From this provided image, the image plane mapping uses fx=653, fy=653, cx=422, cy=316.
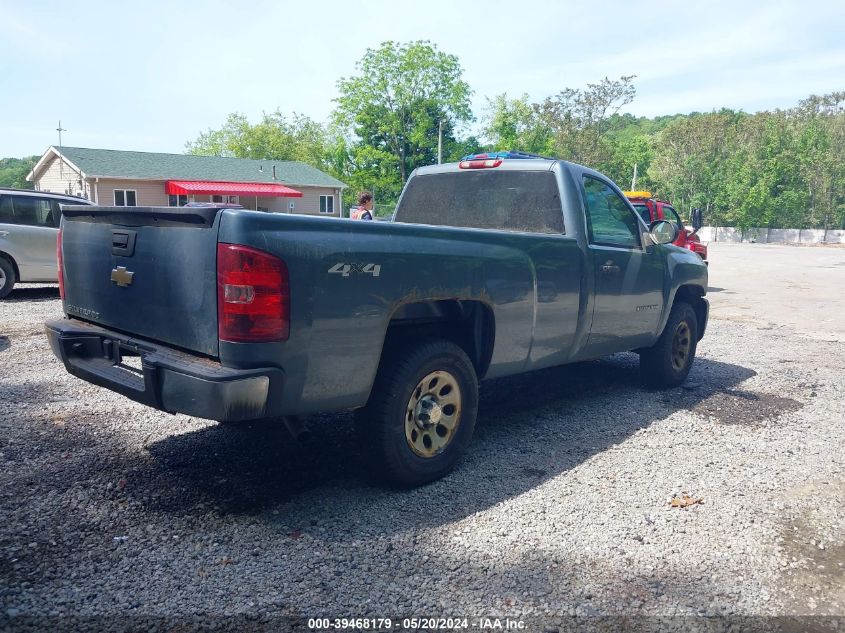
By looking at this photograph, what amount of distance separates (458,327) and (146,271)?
188cm

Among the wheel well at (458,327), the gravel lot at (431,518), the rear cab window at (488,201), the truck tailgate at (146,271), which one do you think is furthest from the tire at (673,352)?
the truck tailgate at (146,271)

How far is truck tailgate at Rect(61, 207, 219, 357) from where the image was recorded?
3.07 m

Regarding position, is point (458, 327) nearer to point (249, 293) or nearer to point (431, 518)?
point (431, 518)

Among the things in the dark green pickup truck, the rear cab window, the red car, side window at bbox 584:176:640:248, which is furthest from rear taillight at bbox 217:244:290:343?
the red car

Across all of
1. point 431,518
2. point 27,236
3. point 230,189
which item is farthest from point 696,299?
point 230,189

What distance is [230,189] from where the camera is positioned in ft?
126

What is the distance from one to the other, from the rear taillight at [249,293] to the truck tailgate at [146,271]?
75 mm

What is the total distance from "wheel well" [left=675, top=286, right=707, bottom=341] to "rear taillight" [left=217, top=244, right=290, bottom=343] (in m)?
4.76

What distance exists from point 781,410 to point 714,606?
11.9 feet

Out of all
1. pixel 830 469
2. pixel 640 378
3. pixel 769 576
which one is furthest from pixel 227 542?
pixel 640 378

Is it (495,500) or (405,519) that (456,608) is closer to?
(405,519)

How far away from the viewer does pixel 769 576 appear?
3.07m

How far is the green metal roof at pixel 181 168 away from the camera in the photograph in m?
35.1

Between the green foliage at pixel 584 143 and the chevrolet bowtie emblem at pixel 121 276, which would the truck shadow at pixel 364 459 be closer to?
the chevrolet bowtie emblem at pixel 121 276
